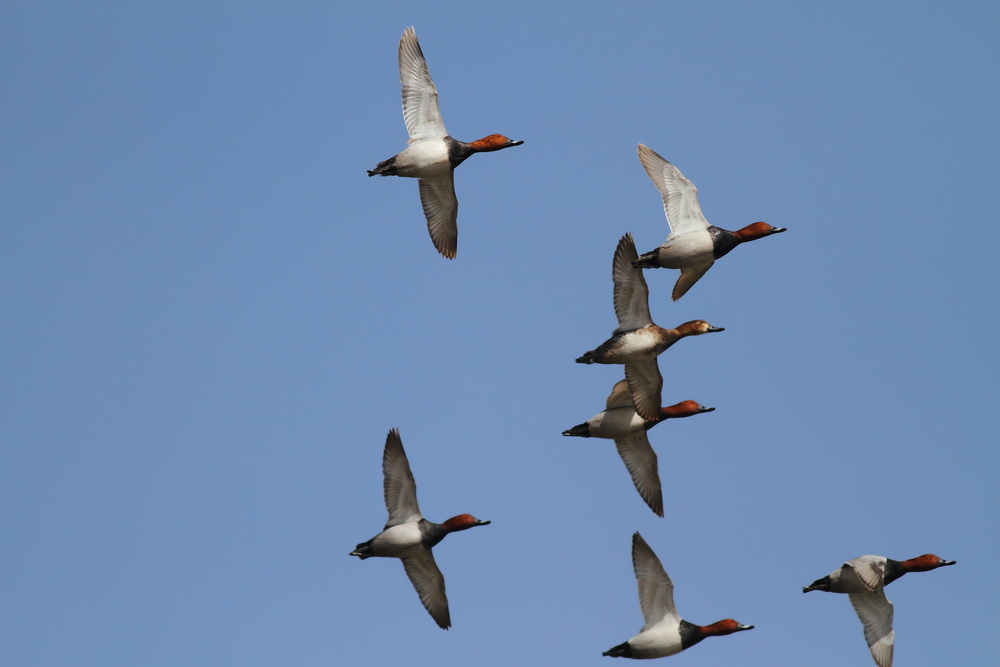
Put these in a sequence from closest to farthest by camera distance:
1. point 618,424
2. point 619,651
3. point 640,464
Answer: point 619,651 → point 618,424 → point 640,464

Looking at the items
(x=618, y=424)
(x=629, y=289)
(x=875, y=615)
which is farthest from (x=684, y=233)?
(x=875, y=615)

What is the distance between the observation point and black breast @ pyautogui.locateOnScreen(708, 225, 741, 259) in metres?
32.8

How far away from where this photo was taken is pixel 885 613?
109ft

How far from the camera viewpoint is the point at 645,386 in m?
32.2

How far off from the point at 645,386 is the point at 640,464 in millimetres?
2577

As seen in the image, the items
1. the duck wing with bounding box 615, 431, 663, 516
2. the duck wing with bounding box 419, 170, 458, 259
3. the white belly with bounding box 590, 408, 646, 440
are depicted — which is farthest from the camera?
the duck wing with bounding box 419, 170, 458, 259

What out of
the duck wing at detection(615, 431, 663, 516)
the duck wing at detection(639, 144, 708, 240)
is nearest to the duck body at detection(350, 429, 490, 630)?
the duck wing at detection(615, 431, 663, 516)

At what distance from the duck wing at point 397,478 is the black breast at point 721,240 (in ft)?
28.5

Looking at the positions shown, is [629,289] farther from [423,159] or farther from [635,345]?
[423,159]

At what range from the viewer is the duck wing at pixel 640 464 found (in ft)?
111

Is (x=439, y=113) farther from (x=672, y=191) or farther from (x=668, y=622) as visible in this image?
(x=668, y=622)

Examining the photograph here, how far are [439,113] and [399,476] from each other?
8758mm

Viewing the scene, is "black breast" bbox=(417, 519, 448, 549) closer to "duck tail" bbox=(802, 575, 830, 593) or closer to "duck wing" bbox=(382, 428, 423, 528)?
"duck wing" bbox=(382, 428, 423, 528)

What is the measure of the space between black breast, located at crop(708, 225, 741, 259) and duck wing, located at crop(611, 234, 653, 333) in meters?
2.15
